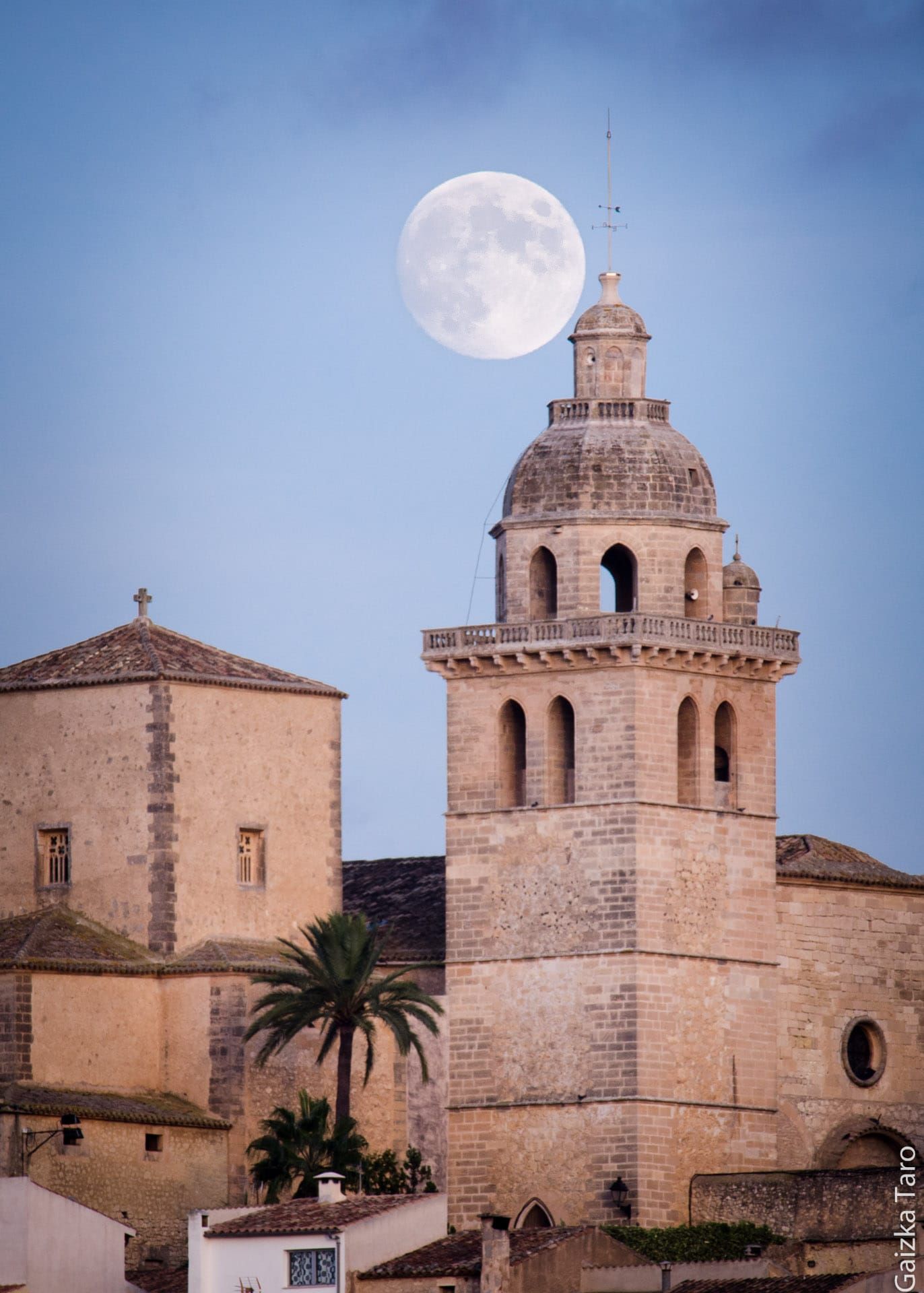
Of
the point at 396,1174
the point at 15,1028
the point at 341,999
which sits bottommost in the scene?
the point at 396,1174

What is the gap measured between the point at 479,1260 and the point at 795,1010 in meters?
12.9

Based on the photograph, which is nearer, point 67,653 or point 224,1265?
point 224,1265

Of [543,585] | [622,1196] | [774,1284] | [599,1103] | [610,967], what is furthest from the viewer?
[543,585]

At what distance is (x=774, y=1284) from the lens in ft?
212

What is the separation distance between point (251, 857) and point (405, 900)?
3417mm

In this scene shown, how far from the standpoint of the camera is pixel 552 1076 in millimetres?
74688

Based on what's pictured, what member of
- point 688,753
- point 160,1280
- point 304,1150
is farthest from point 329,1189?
point 688,753

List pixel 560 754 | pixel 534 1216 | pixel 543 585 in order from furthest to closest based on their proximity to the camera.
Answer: pixel 543 585, pixel 560 754, pixel 534 1216

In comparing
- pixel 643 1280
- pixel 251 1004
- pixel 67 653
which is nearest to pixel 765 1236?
pixel 643 1280

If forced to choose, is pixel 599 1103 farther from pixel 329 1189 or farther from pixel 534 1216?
pixel 329 1189

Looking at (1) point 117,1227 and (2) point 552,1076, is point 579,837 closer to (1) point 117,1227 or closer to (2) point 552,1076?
(2) point 552,1076

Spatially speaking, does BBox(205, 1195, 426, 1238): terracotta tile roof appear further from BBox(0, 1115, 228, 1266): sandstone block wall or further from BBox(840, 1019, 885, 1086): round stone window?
BBox(840, 1019, 885, 1086): round stone window

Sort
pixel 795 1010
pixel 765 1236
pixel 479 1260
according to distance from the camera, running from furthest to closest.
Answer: pixel 795 1010 → pixel 765 1236 → pixel 479 1260

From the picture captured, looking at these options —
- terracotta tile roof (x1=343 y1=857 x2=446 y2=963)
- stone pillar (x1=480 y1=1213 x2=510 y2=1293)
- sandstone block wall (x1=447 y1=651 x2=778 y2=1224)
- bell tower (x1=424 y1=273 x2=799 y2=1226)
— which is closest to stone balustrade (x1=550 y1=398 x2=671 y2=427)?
bell tower (x1=424 y1=273 x2=799 y2=1226)
